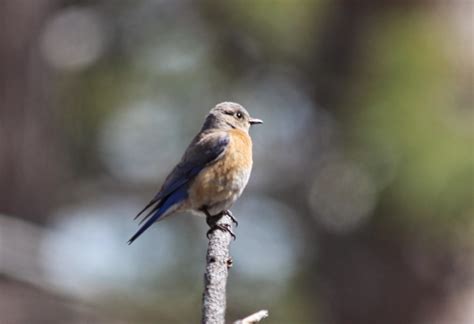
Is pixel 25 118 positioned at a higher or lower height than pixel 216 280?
higher

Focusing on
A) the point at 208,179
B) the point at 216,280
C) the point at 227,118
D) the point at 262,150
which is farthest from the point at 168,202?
the point at 262,150

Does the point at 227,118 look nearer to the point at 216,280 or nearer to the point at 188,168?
the point at 188,168

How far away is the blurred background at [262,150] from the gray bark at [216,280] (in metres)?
6.81

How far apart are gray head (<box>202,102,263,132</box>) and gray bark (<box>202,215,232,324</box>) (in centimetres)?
233

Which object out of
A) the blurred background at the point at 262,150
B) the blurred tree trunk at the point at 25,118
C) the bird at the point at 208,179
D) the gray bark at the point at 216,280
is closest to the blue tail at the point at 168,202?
the bird at the point at 208,179

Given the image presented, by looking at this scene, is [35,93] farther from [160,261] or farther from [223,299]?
[223,299]

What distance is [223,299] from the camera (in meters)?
3.41

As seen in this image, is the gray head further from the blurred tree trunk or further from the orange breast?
the blurred tree trunk

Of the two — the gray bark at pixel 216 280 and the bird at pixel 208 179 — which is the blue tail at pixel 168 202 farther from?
the gray bark at pixel 216 280

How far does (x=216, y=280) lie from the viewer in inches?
140

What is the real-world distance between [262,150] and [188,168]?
6.28 meters

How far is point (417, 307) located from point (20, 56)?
5202mm

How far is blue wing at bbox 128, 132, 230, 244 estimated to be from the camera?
574cm

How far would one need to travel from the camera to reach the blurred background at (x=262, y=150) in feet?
36.8
